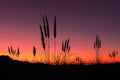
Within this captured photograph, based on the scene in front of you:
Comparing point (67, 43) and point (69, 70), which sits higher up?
point (67, 43)

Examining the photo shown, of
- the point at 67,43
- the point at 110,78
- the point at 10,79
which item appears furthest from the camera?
the point at 67,43

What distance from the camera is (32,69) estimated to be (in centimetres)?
597

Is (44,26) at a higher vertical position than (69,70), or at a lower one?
higher

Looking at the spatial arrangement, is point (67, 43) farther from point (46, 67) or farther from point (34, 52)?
point (46, 67)

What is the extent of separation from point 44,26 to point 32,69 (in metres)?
3.27

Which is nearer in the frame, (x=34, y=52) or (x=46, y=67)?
(x=46, y=67)

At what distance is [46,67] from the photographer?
20.7ft

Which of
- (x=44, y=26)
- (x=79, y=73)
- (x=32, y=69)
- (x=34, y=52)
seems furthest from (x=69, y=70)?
(x=34, y=52)

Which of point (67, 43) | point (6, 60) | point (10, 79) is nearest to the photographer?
point (10, 79)

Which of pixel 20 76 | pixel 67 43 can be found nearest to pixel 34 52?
pixel 67 43

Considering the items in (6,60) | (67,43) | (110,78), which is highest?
(67,43)

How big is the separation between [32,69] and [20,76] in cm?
66

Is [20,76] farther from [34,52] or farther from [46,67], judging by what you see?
[34,52]

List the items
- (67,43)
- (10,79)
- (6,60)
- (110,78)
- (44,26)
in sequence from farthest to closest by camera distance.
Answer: (67,43)
(44,26)
(6,60)
(110,78)
(10,79)
